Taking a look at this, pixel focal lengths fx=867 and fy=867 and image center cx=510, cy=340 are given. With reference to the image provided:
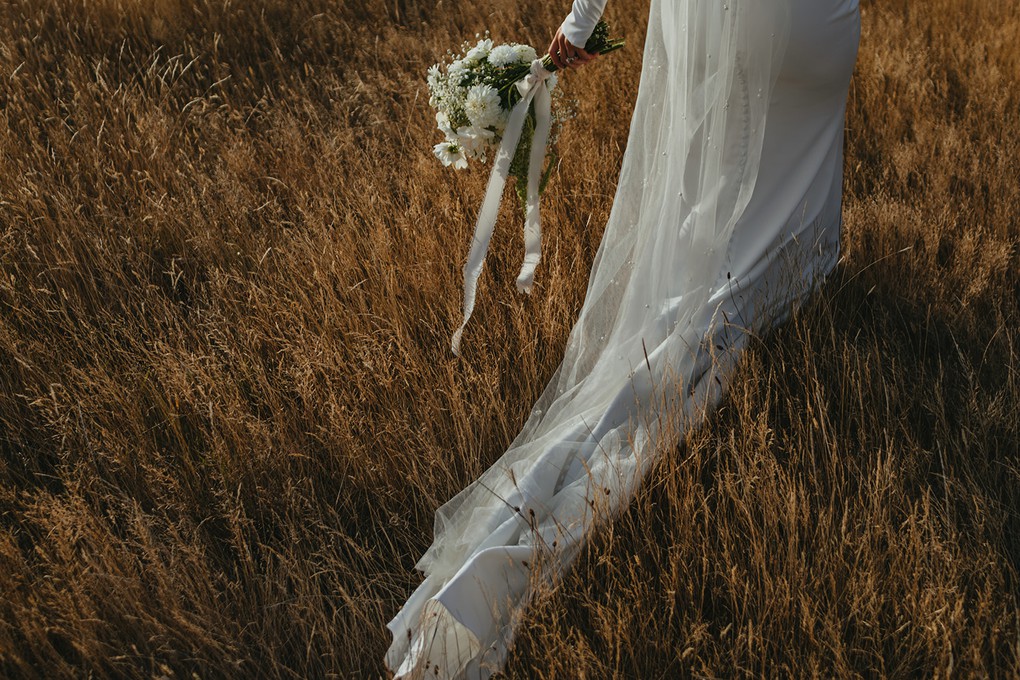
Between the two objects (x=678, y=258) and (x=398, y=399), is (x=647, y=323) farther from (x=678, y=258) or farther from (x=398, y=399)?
(x=398, y=399)

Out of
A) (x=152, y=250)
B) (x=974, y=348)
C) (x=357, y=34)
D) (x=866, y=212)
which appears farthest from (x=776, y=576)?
(x=357, y=34)

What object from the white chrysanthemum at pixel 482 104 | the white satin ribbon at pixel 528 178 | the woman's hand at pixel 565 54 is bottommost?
the white satin ribbon at pixel 528 178

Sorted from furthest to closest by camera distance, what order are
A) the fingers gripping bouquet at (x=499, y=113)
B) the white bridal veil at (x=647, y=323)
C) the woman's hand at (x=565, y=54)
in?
the fingers gripping bouquet at (x=499, y=113) < the woman's hand at (x=565, y=54) < the white bridal veil at (x=647, y=323)

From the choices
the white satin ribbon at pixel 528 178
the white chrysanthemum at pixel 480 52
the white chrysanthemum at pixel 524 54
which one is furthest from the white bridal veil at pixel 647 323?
the white chrysanthemum at pixel 480 52

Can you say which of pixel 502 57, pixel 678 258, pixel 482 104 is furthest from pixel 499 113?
pixel 678 258

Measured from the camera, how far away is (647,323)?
2609 mm

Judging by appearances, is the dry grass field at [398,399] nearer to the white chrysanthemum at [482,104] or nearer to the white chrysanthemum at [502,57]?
the white chrysanthemum at [482,104]

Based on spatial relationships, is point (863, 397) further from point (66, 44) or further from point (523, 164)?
point (66, 44)

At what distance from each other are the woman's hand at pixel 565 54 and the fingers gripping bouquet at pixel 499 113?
3 cm

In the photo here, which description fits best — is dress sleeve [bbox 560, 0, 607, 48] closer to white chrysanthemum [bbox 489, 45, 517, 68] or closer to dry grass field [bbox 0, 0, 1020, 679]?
white chrysanthemum [bbox 489, 45, 517, 68]

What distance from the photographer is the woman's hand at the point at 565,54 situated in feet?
8.24

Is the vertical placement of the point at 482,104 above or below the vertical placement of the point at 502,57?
below

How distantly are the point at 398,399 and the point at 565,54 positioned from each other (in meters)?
1.16

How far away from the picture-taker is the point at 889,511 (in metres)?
2.12
